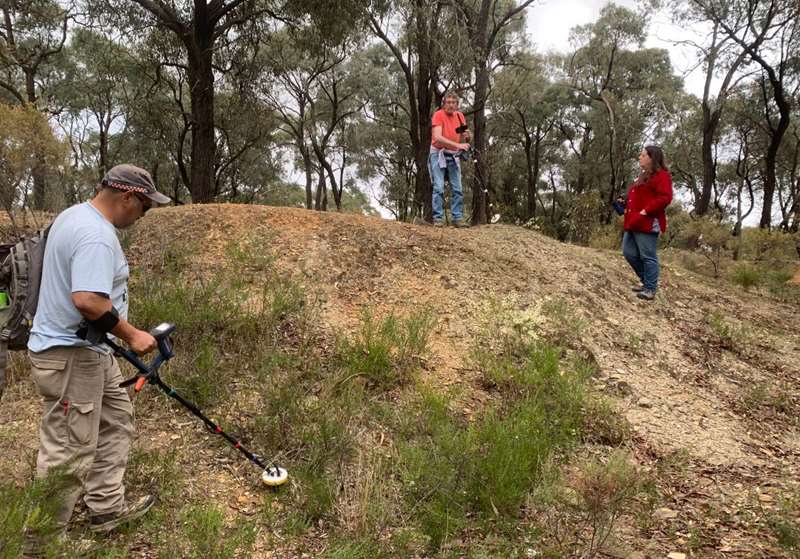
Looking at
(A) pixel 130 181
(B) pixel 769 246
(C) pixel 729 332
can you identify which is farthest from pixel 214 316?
(B) pixel 769 246

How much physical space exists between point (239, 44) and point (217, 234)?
645cm

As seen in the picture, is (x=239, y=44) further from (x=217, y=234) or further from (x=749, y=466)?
(x=749, y=466)

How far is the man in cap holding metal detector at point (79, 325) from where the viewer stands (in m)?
2.40

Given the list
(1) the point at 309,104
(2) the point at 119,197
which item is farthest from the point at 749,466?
(1) the point at 309,104

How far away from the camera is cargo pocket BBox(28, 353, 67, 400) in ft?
8.13

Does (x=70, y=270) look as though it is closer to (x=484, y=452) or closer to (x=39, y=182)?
(x=484, y=452)

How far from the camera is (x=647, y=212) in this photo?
5.80 m

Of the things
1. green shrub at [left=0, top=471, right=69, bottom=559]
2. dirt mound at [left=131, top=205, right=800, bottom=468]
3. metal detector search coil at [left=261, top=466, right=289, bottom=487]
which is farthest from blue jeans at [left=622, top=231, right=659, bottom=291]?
green shrub at [left=0, top=471, right=69, bottom=559]

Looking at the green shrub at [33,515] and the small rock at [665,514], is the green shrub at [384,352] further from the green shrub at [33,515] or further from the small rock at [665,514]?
the green shrub at [33,515]

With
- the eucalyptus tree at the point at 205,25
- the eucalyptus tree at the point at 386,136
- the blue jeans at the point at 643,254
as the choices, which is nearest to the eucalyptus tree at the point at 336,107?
the eucalyptus tree at the point at 386,136

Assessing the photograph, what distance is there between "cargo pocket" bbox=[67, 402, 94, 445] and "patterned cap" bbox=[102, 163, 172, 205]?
103cm

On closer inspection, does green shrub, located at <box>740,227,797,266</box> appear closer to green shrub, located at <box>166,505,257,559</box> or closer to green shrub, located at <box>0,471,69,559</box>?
green shrub, located at <box>166,505,257,559</box>

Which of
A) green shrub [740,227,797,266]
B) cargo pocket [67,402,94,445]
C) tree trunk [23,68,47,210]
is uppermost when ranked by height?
tree trunk [23,68,47,210]

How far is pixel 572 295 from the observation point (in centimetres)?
596
